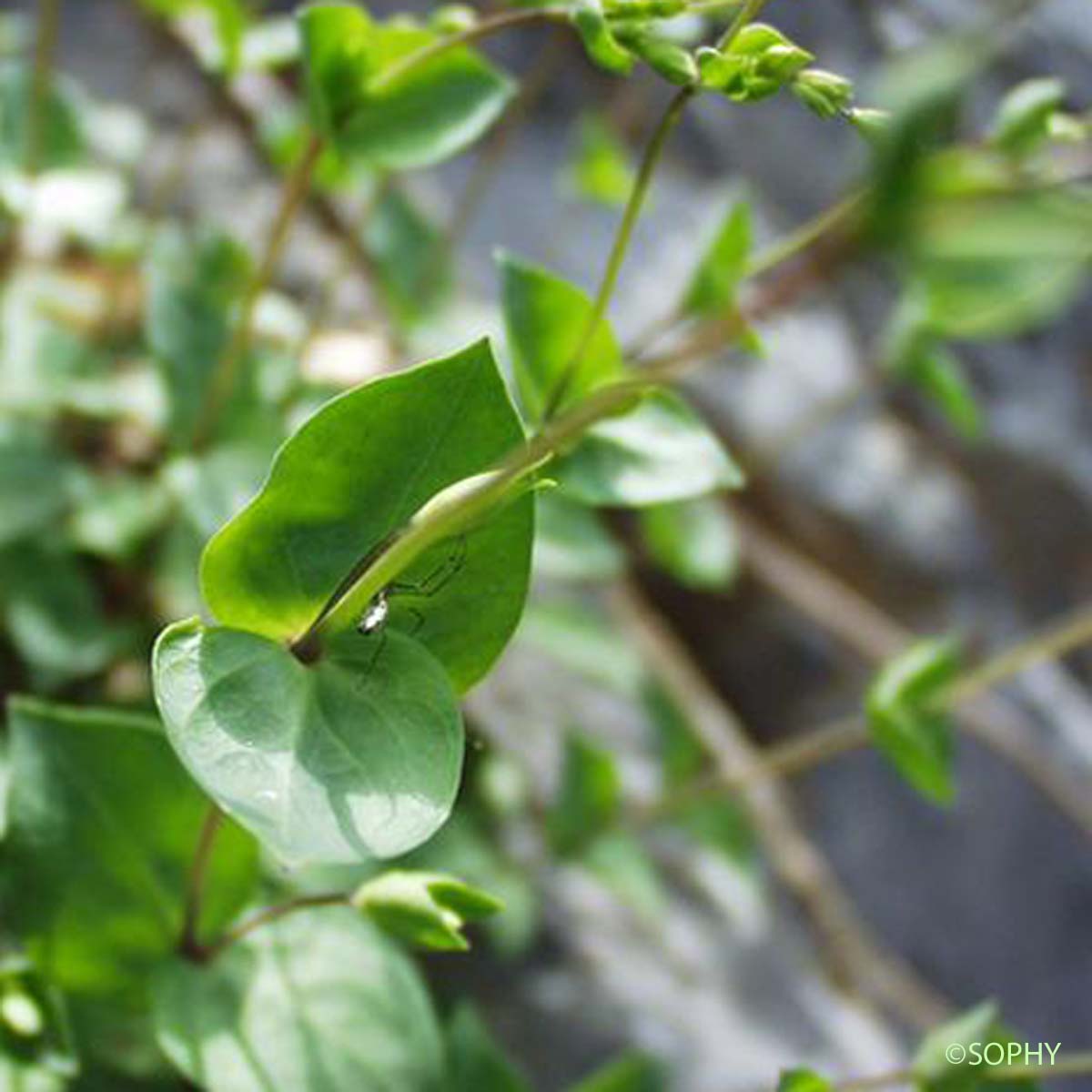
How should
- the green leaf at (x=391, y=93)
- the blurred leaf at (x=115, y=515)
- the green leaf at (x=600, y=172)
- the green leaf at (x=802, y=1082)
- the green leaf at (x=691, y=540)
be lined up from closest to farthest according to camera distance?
the green leaf at (x=802, y=1082) < the green leaf at (x=391, y=93) < the blurred leaf at (x=115, y=515) < the green leaf at (x=691, y=540) < the green leaf at (x=600, y=172)

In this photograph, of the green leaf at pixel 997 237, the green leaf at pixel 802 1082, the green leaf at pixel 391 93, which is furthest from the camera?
the green leaf at pixel 391 93

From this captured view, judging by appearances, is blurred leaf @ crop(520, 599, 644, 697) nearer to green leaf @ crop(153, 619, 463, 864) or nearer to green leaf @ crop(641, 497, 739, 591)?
green leaf @ crop(641, 497, 739, 591)

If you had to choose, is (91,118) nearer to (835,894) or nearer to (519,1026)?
(519,1026)

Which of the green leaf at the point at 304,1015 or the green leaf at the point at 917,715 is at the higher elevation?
the green leaf at the point at 304,1015

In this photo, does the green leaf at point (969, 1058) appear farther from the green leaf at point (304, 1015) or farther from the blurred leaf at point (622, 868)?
the blurred leaf at point (622, 868)

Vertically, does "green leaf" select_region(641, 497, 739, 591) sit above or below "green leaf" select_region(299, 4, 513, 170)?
below

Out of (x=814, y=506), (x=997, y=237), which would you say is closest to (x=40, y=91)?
(x=997, y=237)

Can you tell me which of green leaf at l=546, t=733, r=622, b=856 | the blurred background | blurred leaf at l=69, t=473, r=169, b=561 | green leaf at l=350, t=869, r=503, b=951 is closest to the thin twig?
the blurred background

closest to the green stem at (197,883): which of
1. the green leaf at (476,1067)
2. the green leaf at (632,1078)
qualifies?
the green leaf at (476,1067)
